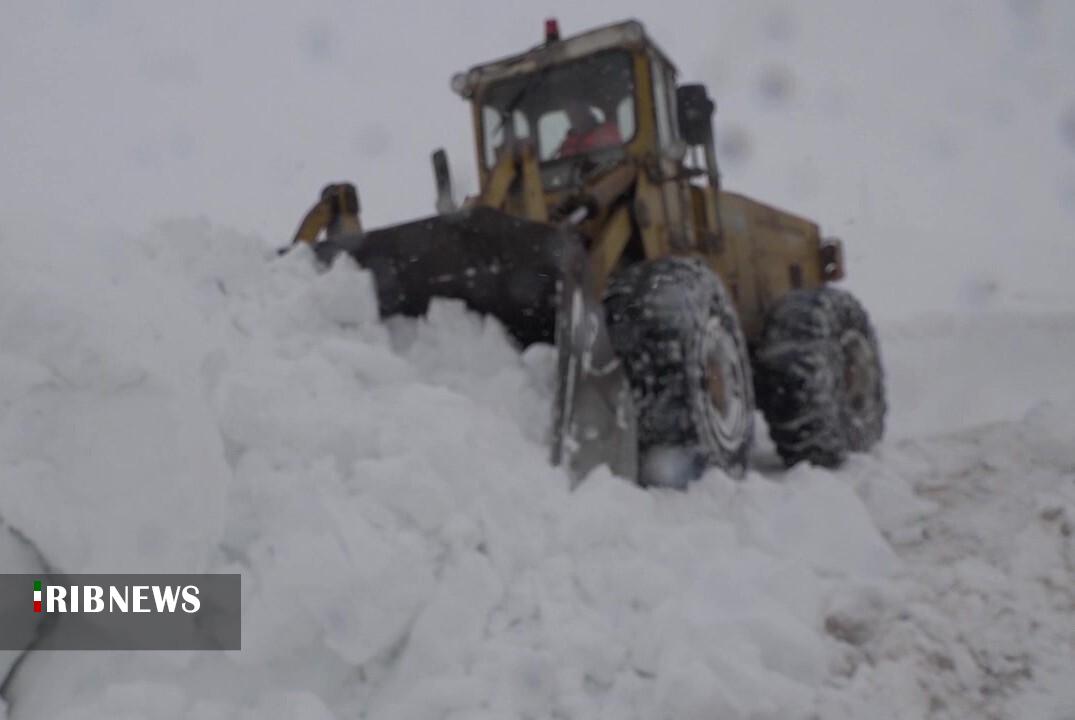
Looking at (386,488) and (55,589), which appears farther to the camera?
(386,488)

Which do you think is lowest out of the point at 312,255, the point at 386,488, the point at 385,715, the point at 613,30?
the point at 385,715

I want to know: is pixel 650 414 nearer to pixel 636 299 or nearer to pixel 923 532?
pixel 636 299

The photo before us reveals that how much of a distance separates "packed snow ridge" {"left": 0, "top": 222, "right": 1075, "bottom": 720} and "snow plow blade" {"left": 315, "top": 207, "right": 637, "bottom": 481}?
7.3 inches

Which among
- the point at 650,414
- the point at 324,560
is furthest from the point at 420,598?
the point at 650,414

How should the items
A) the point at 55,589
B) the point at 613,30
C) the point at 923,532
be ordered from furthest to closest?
the point at 613,30, the point at 923,532, the point at 55,589

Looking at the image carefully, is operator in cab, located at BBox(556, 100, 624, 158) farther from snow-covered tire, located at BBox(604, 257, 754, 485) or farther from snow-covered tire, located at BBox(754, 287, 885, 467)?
snow-covered tire, located at BBox(754, 287, 885, 467)

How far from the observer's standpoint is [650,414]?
3598mm

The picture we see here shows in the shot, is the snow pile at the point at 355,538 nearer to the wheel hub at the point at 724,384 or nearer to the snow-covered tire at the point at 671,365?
the snow-covered tire at the point at 671,365

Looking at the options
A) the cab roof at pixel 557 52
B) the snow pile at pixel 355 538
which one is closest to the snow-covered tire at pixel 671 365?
the snow pile at pixel 355 538

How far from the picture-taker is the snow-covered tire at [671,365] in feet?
11.6

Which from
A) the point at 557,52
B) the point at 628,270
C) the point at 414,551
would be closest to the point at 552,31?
the point at 557,52

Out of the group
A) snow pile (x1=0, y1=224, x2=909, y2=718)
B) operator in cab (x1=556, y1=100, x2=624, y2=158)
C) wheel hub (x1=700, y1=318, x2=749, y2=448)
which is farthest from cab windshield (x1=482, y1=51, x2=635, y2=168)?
snow pile (x1=0, y1=224, x2=909, y2=718)

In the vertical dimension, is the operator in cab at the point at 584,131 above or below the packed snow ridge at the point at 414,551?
above

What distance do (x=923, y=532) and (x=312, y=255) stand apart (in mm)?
2638
